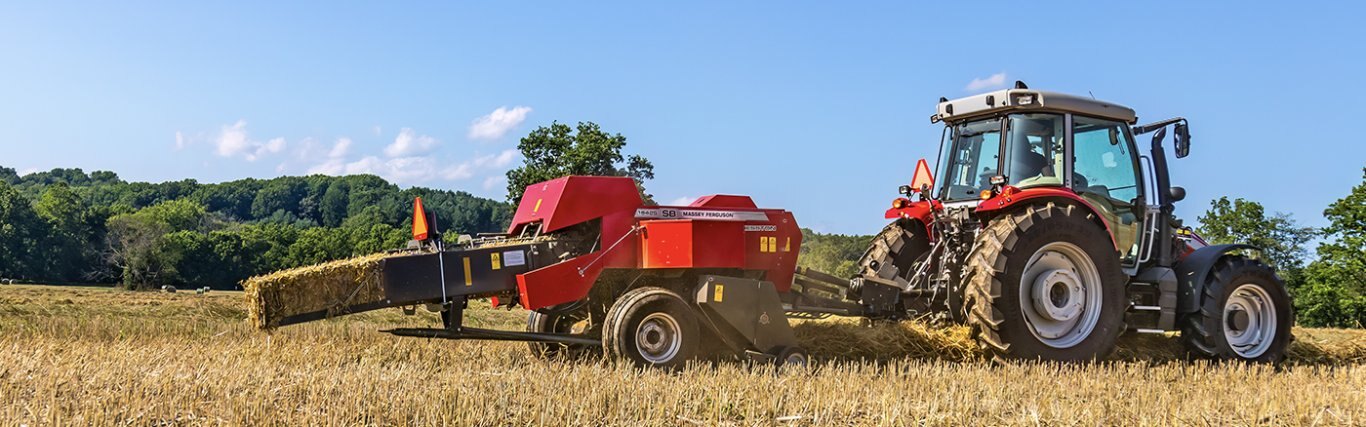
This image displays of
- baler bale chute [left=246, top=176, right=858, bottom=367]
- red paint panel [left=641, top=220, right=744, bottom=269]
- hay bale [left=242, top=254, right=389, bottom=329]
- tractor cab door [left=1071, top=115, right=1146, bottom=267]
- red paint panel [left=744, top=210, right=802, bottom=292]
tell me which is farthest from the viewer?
tractor cab door [left=1071, top=115, right=1146, bottom=267]

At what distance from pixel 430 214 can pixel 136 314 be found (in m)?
9.77

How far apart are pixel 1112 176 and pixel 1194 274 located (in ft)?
3.23

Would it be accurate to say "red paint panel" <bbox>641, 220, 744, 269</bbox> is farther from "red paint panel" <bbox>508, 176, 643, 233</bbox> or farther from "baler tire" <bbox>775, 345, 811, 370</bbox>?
"baler tire" <bbox>775, 345, 811, 370</bbox>

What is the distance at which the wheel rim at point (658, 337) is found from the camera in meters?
7.16

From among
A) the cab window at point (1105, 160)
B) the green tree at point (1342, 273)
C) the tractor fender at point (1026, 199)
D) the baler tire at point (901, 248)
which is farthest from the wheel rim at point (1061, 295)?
the green tree at point (1342, 273)

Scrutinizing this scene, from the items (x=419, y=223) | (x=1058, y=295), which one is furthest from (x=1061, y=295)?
(x=419, y=223)

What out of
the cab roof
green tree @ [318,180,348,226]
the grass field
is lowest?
the grass field

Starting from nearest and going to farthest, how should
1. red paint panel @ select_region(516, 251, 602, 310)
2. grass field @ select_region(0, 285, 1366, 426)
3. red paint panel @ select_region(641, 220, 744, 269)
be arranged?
grass field @ select_region(0, 285, 1366, 426), red paint panel @ select_region(516, 251, 602, 310), red paint panel @ select_region(641, 220, 744, 269)

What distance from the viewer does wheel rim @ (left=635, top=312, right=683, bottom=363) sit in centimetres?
716

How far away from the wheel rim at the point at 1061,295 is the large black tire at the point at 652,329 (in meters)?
2.43

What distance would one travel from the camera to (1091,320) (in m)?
7.98

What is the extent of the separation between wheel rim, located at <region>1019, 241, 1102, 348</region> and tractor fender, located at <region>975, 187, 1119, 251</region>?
13.7 inches

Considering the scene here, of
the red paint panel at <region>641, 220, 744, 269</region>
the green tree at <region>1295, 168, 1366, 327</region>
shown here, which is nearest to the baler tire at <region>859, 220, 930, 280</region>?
the red paint panel at <region>641, 220, 744, 269</region>

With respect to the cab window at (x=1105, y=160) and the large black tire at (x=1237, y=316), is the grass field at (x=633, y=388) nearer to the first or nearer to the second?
the large black tire at (x=1237, y=316)
